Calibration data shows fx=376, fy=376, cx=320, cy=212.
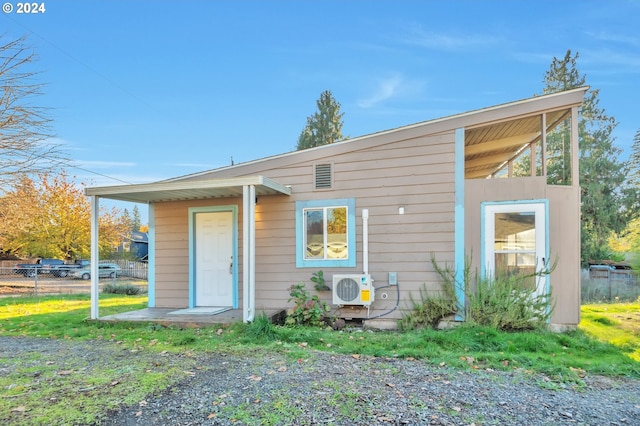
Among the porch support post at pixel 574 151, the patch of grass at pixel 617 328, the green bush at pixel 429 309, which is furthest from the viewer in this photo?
the green bush at pixel 429 309

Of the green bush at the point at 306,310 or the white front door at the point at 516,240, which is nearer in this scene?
the white front door at the point at 516,240

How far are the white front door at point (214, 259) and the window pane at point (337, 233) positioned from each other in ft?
6.51

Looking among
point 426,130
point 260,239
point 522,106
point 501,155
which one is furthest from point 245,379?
point 501,155

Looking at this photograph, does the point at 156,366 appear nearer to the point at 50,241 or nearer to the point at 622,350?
the point at 622,350

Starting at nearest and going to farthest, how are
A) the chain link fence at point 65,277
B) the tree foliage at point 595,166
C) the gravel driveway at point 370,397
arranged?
the gravel driveway at point 370,397
the chain link fence at point 65,277
the tree foliage at point 595,166

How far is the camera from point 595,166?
1923cm

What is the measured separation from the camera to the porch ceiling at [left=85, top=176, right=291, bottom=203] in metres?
5.83

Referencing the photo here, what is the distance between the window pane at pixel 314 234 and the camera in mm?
6453

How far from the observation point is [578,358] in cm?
422

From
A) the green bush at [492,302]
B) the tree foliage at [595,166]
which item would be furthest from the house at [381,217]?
the tree foliage at [595,166]

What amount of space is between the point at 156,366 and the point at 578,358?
15.2ft

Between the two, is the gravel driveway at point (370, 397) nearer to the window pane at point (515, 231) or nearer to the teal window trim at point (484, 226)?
the teal window trim at point (484, 226)

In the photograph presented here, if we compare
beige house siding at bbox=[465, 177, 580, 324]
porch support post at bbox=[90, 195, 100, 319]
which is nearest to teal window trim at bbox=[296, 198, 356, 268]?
beige house siding at bbox=[465, 177, 580, 324]

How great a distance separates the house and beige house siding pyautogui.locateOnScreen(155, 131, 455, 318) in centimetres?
2
